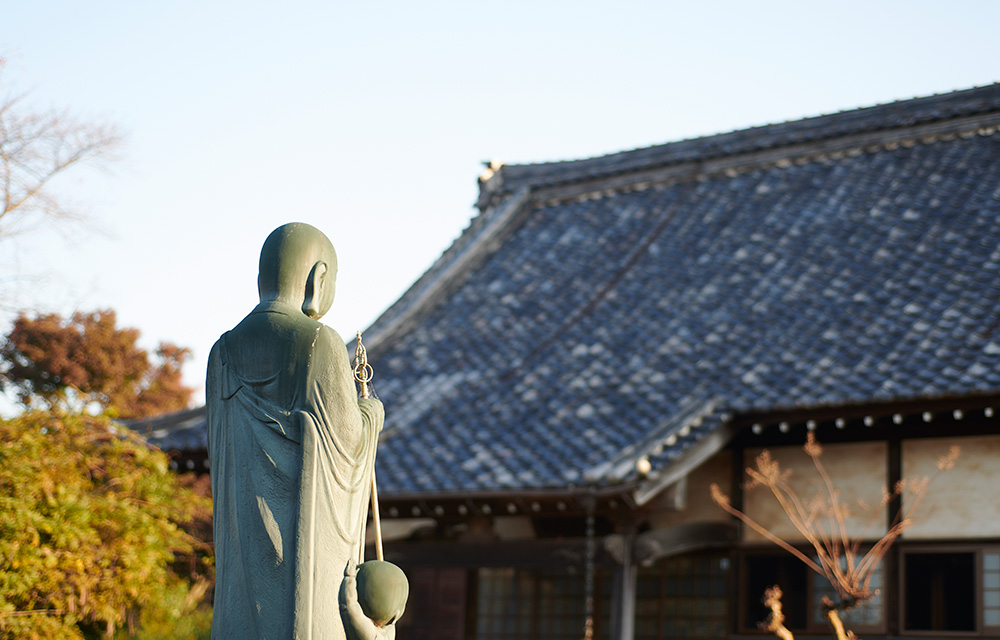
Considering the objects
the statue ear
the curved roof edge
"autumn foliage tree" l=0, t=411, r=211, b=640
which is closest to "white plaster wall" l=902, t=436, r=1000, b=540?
the curved roof edge

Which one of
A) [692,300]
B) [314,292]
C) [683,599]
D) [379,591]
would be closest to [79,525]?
[314,292]

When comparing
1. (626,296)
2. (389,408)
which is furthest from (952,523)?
(389,408)

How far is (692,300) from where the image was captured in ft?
39.5

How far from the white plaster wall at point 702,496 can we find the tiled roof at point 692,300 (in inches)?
26.4

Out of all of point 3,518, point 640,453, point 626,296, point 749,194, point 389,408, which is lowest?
point 3,518

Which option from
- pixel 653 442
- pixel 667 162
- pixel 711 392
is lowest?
pixel 653 442

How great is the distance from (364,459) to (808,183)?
10.9 metres

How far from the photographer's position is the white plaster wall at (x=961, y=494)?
29.2 ft

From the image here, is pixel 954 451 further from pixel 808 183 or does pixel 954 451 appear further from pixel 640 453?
pixel 808 183

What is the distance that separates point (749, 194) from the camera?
13938 millimetres

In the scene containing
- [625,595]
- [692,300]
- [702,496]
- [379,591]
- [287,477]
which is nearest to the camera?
[379,591]

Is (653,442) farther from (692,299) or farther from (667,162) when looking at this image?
(667,162)

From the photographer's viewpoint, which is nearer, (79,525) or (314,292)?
(314,292)

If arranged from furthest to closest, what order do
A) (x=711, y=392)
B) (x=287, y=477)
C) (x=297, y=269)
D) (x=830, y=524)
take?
(x=711, y=392) → (x=830, y=524) → (x=297, y=269) → (x=287, y=477)
